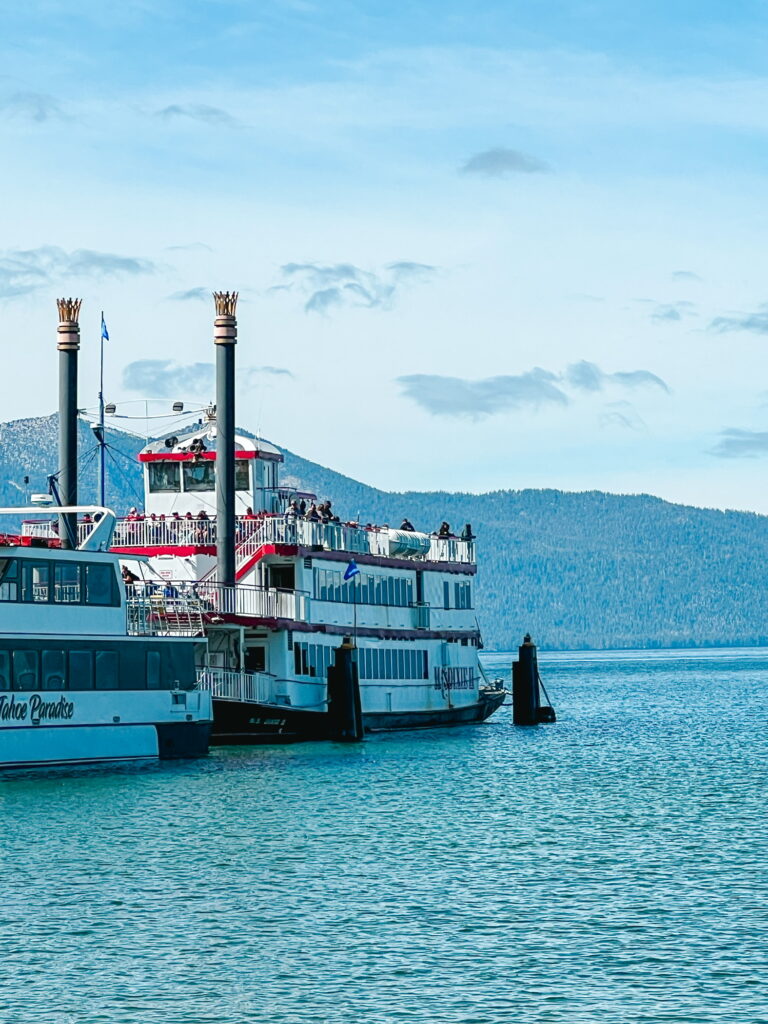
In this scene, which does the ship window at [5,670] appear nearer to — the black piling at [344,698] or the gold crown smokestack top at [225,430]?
the gold crown smokestack top at [225,430]

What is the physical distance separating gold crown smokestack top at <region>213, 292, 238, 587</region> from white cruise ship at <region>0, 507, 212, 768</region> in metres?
6.05

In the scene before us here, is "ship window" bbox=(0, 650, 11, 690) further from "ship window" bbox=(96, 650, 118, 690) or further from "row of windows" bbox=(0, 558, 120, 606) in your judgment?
"ship window" bbox=(96, 650, 118, 690)

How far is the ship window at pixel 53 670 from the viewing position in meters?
51.3

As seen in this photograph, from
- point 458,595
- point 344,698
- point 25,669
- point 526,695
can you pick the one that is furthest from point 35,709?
point 526,695

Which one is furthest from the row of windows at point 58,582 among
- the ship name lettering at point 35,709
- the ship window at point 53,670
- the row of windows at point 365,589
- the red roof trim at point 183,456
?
the red roof trim at point 183,456

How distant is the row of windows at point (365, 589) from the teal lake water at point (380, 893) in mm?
7289

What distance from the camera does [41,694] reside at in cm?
5112

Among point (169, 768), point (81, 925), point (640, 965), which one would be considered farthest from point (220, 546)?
point (640, 965)

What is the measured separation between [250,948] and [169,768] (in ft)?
80.4

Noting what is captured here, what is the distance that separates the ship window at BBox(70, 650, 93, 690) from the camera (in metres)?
52.1

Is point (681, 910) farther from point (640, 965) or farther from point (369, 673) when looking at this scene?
point (369, 673)

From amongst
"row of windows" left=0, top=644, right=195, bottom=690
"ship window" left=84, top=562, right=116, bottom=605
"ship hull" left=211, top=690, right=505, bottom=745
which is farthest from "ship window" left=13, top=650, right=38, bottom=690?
"ship hull" left=211, top=690, right=505, bottom=745

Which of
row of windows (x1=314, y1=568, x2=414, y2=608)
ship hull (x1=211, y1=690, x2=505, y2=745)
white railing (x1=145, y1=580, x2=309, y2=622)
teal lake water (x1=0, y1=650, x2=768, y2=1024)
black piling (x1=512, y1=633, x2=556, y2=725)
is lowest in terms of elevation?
teal lake water (x1=0, y1=650, x2=768, y2=1024)

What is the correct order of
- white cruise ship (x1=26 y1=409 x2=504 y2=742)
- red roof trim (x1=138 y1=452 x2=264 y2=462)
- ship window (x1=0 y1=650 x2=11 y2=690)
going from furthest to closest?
red roof trim (x1=138 y1=452 x2=264 y2=462) < white cruise ship (x1=26 y1=409 x2=504 y2=742) < ship window (x1=0 y1=650 x2=11 y2=690)
